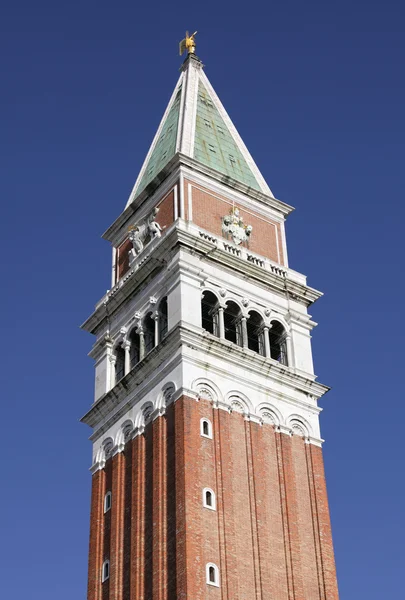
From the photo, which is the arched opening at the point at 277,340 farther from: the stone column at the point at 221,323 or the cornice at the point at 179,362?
the stone column at the point at 221,323

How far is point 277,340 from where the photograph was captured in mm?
71500

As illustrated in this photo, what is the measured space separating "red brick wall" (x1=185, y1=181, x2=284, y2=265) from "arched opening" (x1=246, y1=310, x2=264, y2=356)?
5805 millimetres

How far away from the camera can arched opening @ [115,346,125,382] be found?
2790 inches

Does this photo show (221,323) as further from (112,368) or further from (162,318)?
(112,368)

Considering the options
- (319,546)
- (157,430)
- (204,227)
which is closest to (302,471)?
(319,546)

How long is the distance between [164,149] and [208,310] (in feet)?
53.8

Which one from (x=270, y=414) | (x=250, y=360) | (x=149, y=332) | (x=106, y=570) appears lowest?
(x=106, y=570)

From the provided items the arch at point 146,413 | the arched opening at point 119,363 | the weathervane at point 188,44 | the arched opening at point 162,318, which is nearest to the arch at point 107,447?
the arch at point 146,413

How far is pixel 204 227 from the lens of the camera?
72.8 meters

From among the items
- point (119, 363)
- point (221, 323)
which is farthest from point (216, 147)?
point (119, 363)

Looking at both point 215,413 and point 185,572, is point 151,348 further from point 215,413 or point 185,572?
point 185,572

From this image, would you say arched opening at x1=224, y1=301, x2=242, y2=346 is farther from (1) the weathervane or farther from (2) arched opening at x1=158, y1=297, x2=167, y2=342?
(1) the weathervane

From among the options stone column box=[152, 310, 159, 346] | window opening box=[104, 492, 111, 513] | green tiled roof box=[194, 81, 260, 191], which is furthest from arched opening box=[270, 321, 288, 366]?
window opening box=[104, 492, 111, 513]

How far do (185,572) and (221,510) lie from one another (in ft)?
16.0
